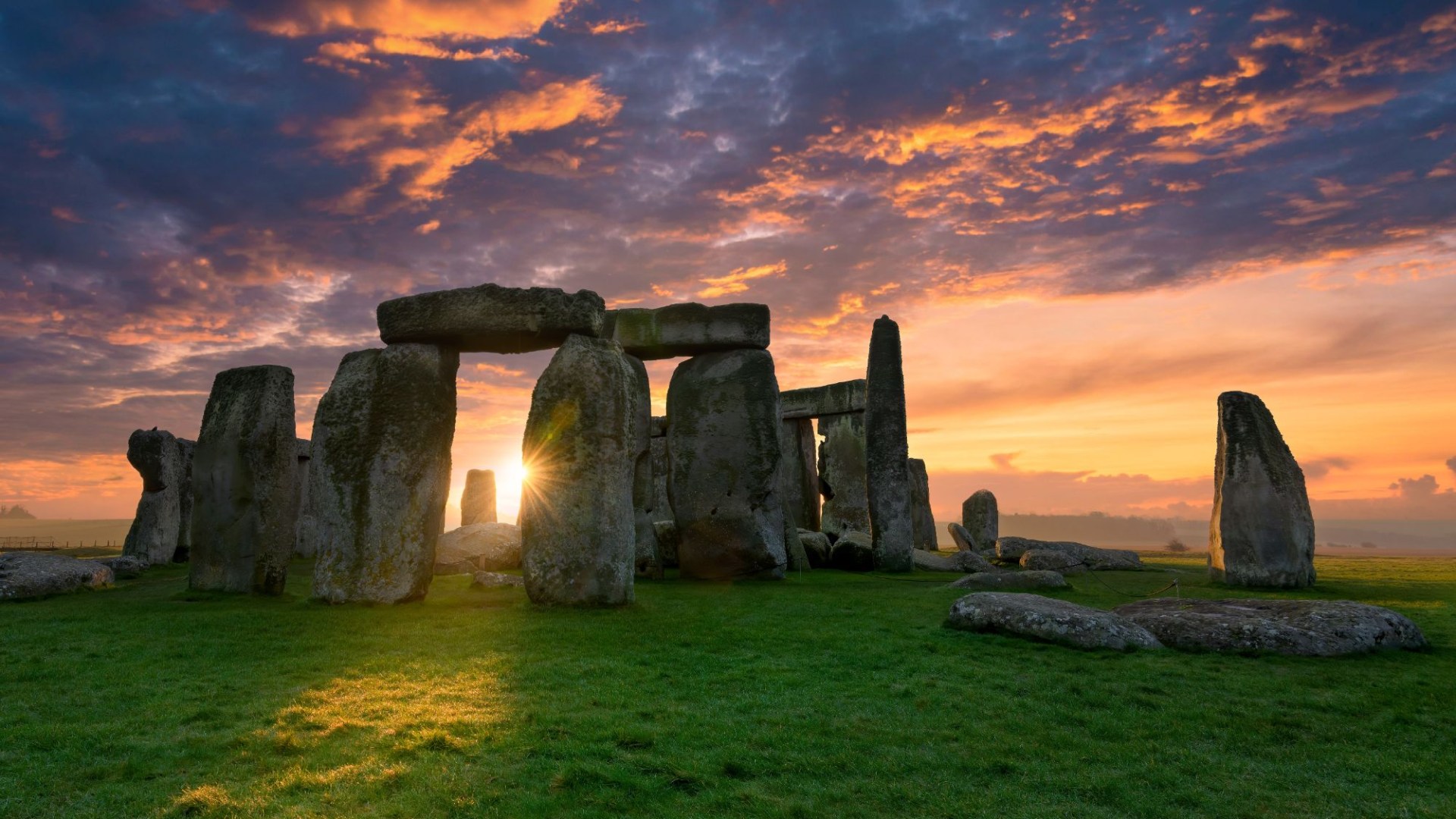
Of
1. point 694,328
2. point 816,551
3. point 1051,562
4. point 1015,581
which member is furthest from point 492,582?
point 1051,562

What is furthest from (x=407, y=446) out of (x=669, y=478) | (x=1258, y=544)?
(x=1258, y=544)

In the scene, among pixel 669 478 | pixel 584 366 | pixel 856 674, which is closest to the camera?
pixel 856 674

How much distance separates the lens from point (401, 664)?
6.49m

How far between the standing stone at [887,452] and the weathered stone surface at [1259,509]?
5.17 meters

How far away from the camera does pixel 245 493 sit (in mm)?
10805

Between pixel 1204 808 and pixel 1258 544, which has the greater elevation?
pixel 1258 544

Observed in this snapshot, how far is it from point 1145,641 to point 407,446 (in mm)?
8000

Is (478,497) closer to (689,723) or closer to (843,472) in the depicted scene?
(843,472)

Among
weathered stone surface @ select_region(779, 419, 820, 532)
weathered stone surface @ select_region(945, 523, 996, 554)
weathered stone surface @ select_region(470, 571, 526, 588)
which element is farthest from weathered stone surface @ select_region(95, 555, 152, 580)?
weathered stone surface @ select_region(945, 523, 996, 554)

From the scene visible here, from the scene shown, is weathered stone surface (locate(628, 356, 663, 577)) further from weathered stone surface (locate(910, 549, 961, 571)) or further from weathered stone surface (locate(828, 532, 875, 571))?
weathered stone surface (locate(910, 549, 961, 571))

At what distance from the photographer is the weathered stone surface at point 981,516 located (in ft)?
81.6

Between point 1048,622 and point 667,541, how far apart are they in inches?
339

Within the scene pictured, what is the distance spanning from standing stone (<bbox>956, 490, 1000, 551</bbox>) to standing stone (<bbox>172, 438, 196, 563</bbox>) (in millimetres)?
19474

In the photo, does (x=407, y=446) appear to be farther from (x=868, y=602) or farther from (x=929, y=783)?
(x=929, y=783)
